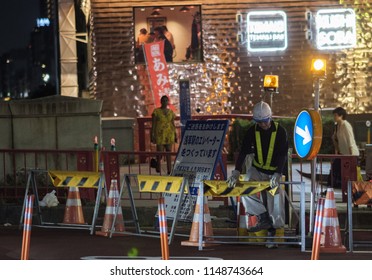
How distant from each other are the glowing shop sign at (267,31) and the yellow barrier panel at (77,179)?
50.8 feet

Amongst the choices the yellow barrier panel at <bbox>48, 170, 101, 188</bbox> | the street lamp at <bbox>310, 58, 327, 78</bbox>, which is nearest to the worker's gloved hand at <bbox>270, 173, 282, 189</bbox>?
the street lamp at <bbox>310, 58, 327, 78</bbox>

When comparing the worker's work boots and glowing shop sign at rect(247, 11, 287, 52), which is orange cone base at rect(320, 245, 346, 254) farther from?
glowing shop sign at rect(247, 11, 287, 52)

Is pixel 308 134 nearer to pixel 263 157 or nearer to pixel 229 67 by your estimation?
pixel 263 157

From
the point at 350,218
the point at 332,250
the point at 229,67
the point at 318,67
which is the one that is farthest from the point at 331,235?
the point at 229,67

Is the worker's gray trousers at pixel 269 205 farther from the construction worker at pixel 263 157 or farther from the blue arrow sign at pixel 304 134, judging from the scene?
the blue arrow sign at pixel 304 134

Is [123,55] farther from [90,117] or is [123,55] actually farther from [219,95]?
[90,117]

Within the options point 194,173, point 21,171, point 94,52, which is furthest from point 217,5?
point 194,173

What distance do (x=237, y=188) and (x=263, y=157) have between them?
2.95 feet

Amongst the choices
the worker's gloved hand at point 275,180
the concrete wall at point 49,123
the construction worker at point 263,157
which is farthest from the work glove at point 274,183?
the concrete wall at point 49,123

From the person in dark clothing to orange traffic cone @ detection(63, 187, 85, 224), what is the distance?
14324mm

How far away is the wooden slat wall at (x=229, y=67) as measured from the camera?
29297mm

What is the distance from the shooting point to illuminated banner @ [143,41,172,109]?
2844cm

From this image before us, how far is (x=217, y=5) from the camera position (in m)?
29.3

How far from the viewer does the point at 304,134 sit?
13.1 m
